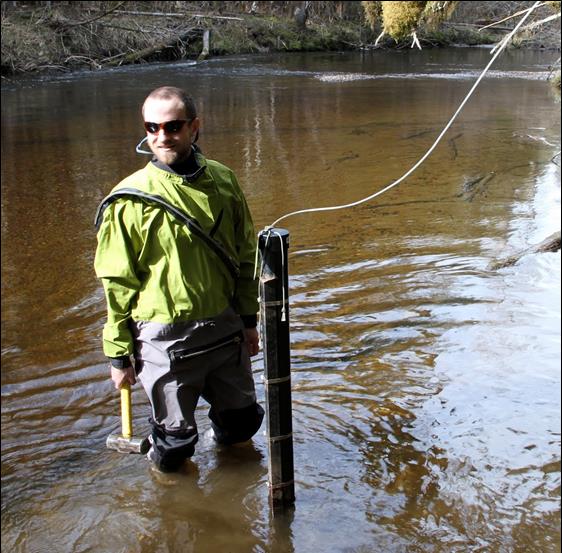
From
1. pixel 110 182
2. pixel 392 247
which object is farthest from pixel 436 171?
pixel 110 182

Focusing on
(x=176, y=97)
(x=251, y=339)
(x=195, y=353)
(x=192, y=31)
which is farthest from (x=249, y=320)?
(x=192, y=31)

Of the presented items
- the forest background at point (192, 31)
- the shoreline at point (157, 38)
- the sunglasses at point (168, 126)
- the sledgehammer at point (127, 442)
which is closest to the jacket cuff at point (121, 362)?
the sledgehammer at point (127, 442)

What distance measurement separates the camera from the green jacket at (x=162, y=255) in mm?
2869

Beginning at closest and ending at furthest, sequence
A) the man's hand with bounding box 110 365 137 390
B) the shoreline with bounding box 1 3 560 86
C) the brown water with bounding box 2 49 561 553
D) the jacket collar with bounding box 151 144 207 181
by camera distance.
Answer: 1. the jacket collar with bounding box 151 144 207 181
2. the man's hand with bounding box 110 365 137 390
3. the brown water with bounding box 2 49 561 553
4. the shoreline with bounding box 1 3 560 86

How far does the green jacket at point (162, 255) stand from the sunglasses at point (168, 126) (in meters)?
0.16

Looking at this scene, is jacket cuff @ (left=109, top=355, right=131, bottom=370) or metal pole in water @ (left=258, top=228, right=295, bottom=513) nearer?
metal pole in water @ (left=258, top=228, right=295, bottom=513)

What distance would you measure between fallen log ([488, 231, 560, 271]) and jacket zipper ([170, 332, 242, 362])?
12.2ft

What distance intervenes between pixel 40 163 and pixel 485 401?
8.76m

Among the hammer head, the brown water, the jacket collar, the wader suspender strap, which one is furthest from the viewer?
the hammer head

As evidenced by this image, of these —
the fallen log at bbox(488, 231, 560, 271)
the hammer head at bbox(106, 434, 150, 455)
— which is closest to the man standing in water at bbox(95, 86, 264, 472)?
the hammer head at bbox(106, 434, 150, 455)

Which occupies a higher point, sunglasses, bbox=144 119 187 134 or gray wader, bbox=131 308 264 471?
sunglasses, bbox=144 119 187 134

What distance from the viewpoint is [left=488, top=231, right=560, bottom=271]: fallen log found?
633cm

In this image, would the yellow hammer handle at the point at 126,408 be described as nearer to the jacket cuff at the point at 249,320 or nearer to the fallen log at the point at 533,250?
the jacket cuff at the point at 249,320

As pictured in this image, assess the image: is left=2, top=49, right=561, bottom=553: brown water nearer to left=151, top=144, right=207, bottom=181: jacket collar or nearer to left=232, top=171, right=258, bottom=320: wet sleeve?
left=232, top=171, right=258, bottom=320: wet sleeve
